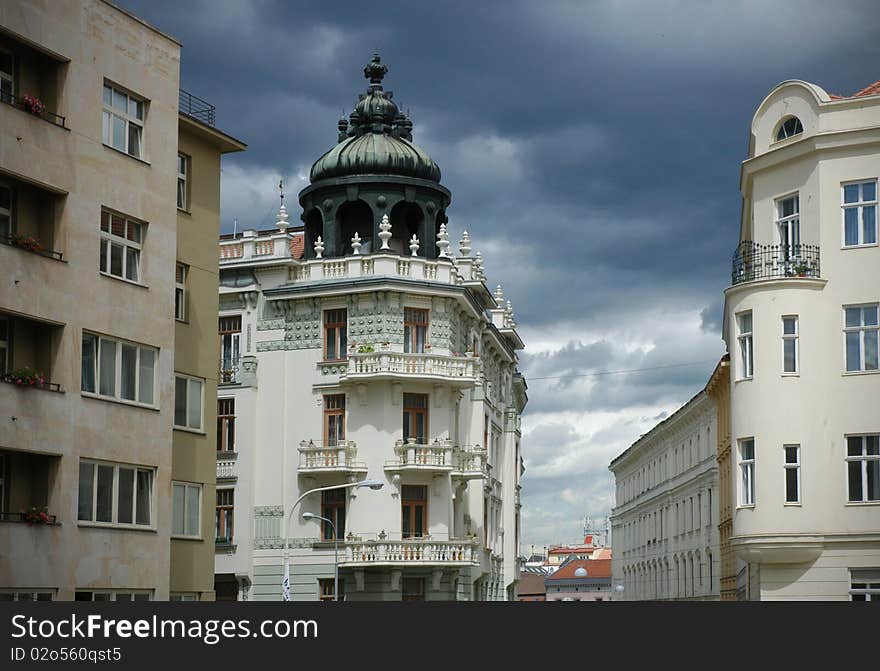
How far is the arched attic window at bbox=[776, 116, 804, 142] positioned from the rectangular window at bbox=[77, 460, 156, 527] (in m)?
18.5

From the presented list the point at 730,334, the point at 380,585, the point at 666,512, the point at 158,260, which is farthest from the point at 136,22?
the point at 666,512

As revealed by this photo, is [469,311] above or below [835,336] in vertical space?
above

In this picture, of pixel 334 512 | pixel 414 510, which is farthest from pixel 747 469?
pixel 334 512

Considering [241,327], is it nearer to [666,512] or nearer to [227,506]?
[227,506]

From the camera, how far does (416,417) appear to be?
57469 millimetres

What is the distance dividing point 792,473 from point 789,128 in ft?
30.1

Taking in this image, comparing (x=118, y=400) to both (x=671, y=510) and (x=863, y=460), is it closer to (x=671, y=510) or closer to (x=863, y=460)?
(x=863, y=460)

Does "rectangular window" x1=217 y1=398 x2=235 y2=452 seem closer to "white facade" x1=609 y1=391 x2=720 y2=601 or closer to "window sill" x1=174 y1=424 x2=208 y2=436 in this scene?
"window sill" x1=174 y1=424 x2=208 y2=436

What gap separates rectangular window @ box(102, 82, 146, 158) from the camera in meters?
34.7

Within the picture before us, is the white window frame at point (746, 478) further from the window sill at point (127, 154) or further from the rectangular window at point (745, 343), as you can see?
the window sill at point (127, 154)

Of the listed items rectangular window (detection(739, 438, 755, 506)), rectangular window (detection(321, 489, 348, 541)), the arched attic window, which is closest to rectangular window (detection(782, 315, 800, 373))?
rectangular window (detection(739, 438, 755, 506))

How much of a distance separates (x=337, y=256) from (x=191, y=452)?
2355 centimetres

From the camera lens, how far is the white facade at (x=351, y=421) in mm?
56062

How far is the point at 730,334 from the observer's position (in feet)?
127
